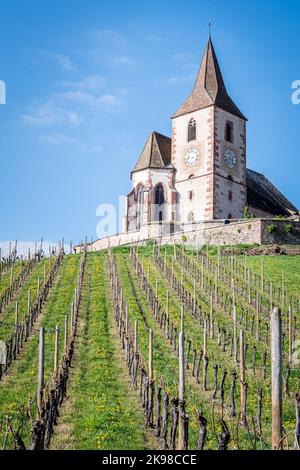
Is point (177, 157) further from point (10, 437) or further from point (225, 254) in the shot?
point (10, 437)

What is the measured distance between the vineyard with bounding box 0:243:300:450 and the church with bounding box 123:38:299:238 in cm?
834

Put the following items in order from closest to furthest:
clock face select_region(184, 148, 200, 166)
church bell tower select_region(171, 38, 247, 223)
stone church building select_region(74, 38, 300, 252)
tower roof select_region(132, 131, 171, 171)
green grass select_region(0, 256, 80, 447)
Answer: green grass select_region(0, 256, 80, 447)
stone church building select_region(74, 38, 300, 252)
church bell tower select_region(171, 38, 247, 223)
clock face select_region(184, 148, 200, 166)
tower roof select_region(132, 131, 171, 171)

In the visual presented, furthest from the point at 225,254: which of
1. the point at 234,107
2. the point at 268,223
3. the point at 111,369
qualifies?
the point at 111,369

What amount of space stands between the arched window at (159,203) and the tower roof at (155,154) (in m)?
2.11

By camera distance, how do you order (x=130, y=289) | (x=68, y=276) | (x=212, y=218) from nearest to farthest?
1. (x=130, y=289)
2. (x=68, y=276)
3. (x=212, y=218)

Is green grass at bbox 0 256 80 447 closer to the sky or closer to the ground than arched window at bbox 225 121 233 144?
closer to the ground

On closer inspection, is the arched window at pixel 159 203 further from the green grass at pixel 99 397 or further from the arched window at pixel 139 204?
the green grass at pixel 99 397

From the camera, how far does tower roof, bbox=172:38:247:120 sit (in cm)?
5340

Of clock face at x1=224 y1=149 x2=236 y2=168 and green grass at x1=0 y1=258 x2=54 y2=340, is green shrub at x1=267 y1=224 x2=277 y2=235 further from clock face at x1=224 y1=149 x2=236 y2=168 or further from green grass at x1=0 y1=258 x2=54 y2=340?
green grass at x1=0 y1=258 x2=54 y2=340

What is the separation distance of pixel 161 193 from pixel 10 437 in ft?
134

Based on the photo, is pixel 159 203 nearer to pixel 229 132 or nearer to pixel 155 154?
pixel 155 154

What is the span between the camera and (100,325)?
83.5 feet

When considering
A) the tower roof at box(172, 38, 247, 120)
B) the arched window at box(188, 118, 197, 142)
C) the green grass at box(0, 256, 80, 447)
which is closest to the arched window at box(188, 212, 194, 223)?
the arched window at box(188, 118, 197, 142)

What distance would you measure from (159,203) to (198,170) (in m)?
4.25
